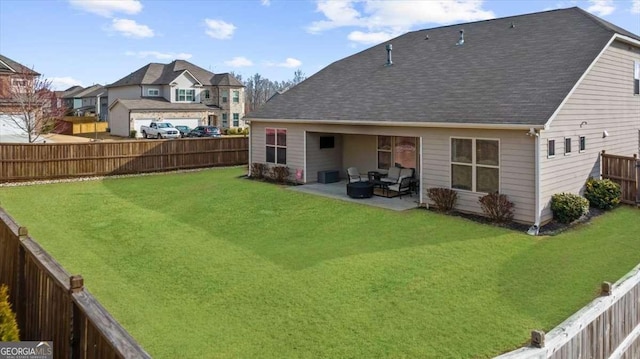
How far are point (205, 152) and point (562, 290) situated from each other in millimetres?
19843

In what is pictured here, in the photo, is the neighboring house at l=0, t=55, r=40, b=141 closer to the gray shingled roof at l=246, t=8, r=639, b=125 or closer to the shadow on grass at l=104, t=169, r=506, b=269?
the shadow on grass at l=104, t=169, r=506, b=269

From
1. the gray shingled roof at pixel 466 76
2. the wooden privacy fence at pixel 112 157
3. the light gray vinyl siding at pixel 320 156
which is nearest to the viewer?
the gray shingled roof at pixel 466 76

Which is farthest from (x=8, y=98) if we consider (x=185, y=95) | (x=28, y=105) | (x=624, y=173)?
(x=624, y=173)

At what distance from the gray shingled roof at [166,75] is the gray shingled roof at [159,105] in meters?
2.50

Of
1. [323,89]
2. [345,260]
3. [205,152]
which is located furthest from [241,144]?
[345,260]

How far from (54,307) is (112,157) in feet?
64.3

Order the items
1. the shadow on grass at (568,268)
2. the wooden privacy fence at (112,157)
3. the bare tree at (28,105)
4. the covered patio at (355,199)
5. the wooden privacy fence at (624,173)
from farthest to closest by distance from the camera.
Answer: the bare tree at (28,105), the wooden privacy fence at (112,157), the covered patio at (355,199), the wooden privacy fence at (624,173), the shadow on grass at (568,268)

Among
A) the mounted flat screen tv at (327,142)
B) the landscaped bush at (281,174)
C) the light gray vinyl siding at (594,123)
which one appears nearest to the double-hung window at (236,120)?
the landscaped bush at (281,174)

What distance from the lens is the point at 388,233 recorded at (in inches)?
468

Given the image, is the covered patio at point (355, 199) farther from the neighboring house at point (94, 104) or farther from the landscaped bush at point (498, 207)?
the neighboring house at point (94, 104)

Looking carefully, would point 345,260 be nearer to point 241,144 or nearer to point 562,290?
point 562,290

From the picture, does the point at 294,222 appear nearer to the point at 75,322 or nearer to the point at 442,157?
the point at 442,157

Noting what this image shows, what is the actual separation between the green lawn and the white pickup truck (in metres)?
A: 27.5

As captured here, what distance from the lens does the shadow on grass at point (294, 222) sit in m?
10.8
